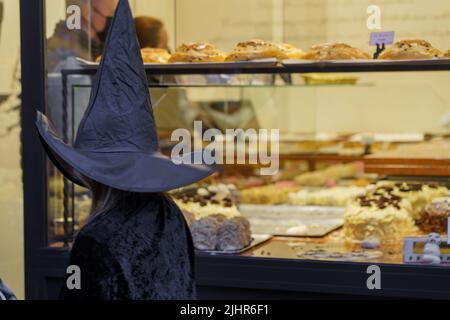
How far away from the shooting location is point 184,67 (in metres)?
4.16

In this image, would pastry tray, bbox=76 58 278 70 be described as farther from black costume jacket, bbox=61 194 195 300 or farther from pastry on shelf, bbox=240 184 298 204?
black costume jacket, bbox=61 194 195 300

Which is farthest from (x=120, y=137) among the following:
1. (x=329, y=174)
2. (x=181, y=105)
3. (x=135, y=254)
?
(x=329, y=174)

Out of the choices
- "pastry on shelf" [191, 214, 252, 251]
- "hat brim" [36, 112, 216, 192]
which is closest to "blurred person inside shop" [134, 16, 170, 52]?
"pastry on shelf" [191, 214, 252, 251]

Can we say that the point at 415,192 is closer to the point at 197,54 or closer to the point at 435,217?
the point at 435,217

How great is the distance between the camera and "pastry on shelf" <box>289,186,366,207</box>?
16.7ft

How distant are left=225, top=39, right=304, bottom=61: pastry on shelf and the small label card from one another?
1.18 ft

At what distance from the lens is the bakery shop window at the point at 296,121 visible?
4.09 meters

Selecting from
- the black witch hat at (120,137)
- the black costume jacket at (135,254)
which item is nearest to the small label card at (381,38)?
the black witch hat at (120,137)

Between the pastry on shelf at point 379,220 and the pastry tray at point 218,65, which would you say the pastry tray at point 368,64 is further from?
the pastry on shelf at point 379,220

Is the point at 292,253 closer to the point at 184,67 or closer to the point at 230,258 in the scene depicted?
the point at 230,258

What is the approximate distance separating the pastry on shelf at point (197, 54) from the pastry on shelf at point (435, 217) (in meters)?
1.27

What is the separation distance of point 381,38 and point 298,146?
1882 millimetres

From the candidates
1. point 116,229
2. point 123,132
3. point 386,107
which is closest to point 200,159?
point 123,132
